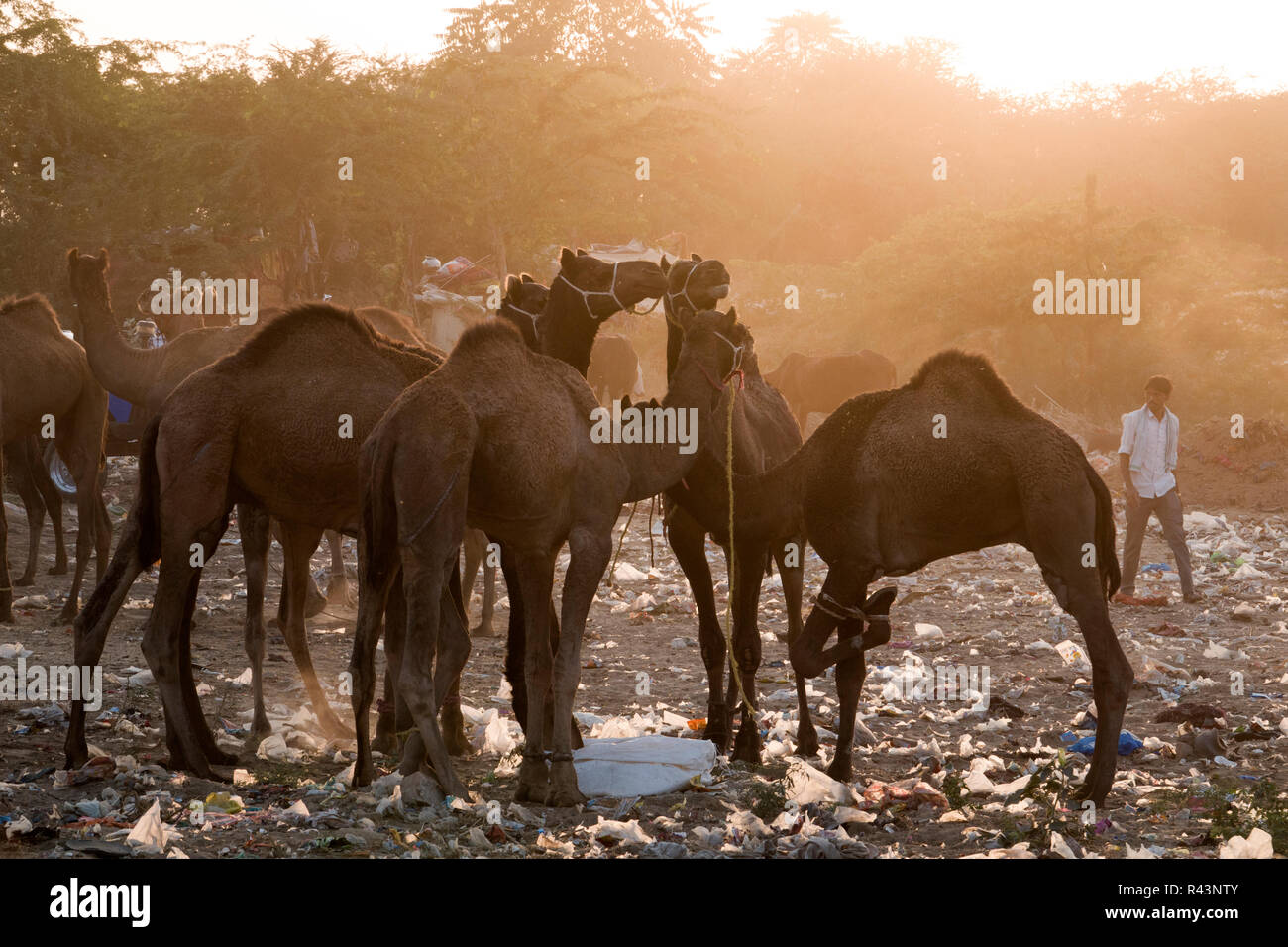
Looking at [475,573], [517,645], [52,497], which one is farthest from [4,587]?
[517,645]

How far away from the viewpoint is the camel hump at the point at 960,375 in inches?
276

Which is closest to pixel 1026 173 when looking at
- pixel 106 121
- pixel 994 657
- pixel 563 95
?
pixel 563 95

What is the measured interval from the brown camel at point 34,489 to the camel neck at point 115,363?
2765 mm

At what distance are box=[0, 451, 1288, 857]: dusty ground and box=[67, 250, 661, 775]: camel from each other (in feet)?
1.83

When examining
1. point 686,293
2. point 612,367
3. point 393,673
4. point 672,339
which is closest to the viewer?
point 393,673

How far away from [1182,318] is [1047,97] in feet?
77.5

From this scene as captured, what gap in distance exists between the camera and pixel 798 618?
851 centimetres

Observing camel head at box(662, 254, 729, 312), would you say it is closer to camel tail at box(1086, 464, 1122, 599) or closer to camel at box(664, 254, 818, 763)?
camel at box(664, 254, 818, 763)

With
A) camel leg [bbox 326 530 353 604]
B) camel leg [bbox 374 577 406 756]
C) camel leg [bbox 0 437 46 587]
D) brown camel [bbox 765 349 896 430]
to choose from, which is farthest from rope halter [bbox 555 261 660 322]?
brown camel [bbox 765 349 896 430]

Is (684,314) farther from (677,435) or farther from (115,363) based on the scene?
(115,363)

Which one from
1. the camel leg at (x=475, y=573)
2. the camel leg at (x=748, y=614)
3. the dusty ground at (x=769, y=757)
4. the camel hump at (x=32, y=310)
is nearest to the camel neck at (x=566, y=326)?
the camel leg at (x=748, y=614)

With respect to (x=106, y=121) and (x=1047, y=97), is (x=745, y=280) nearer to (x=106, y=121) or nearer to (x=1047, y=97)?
(x=106, y=121)

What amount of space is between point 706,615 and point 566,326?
1.91 metres

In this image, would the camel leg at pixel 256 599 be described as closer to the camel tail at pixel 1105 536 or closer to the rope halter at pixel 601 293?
the rope halter at pixel 601 293
